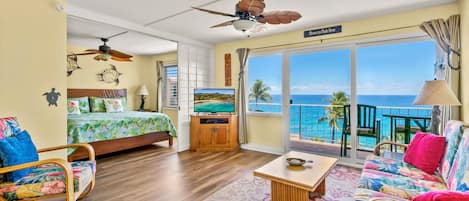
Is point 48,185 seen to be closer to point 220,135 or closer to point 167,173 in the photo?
point 167,173

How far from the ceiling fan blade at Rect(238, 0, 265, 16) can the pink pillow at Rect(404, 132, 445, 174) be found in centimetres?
208

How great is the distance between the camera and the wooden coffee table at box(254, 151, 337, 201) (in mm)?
1926

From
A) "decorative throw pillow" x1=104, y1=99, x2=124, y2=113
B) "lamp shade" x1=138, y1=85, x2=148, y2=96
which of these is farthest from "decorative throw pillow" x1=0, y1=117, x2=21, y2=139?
"lamp shade" x1=138, y1=85, x2=148, y2=96

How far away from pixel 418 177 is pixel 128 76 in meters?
6.80

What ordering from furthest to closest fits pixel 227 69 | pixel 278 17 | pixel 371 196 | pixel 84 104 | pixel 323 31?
pixel 84 104 → pixel 227 69 → pixel 323 31 → pixel 278 17 → pixel 371 196

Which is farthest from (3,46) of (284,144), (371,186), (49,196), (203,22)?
(284,144)

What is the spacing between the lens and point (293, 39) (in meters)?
4.05

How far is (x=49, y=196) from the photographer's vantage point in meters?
1.86

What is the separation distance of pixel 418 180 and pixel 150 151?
4.20m

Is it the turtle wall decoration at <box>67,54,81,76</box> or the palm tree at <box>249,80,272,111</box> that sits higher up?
the turtle wall decoration at <box>67,54,81,76</box>

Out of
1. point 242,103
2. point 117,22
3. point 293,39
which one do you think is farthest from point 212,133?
point 117,22

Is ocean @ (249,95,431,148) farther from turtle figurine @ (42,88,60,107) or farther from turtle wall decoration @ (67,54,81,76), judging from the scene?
turtle wall decoration @ (67,54,81,76)

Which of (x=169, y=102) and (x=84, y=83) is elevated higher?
(x=84, y=83)

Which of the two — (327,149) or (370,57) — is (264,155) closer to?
(327,149)
